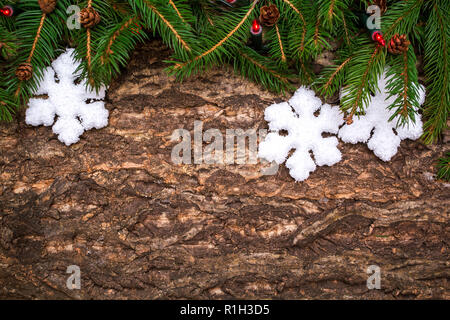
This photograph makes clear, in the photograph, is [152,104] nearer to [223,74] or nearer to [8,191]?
→ [223,74]

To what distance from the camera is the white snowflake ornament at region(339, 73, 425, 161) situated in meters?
1.49

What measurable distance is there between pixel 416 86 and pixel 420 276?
79 centimetres

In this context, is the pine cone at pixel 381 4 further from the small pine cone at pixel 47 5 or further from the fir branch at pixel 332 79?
the small pine cone at pixel 47 5

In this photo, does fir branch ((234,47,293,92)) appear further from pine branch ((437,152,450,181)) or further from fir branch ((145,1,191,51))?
pine branch ((437,152,450,181))

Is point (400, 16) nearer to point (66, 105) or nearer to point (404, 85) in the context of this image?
point (404, 85)

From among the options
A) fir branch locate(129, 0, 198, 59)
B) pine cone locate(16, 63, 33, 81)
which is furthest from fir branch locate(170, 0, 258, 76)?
pine cone locate(16, 63, 33, 81)

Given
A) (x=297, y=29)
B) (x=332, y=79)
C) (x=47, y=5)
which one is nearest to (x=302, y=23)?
(x=297, y=29)

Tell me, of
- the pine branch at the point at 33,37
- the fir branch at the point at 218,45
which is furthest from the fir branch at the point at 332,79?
the pine branch at the point at 33,37

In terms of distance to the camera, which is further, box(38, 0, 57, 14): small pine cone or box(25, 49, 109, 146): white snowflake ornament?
box(25, 49, 109, 146): white snowflake ornament

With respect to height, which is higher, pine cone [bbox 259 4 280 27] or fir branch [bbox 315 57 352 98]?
pine cone [bbox 259 4 280 27]

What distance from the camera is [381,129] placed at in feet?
4.90

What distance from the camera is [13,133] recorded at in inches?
58.6

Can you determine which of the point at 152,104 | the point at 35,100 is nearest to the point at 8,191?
the point at 35,100

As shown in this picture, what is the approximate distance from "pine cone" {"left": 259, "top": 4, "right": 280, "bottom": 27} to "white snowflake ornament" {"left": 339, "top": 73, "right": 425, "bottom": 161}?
0.42 meters
